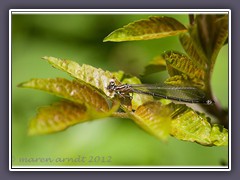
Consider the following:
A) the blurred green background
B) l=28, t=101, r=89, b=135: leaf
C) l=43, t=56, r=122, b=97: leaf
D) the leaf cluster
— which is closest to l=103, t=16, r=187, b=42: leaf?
the leaf cluster

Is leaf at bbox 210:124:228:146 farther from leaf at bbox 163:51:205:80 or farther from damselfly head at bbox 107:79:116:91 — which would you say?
damselfly head at bbox 107:79:116:91

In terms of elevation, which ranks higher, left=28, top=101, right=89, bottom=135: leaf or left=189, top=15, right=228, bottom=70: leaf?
left=189, top=15, right=228, bottom=70: leaf

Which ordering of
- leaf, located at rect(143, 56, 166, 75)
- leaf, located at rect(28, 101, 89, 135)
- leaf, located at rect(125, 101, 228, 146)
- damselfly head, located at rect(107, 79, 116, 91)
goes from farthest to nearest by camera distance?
leaf, located at rect(143, 56, 166, 75)
damselfly head, located at rect(107, 79, 116, 91)
leaf, located at rect(125, 101, 228, 146)
leaf, located at rect(28, 101, 89, 135)

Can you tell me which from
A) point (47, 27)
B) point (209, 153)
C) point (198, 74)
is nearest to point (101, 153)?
point (209, 153)

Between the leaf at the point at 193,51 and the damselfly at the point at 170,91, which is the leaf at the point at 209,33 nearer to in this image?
the leaf at the point at 193,51

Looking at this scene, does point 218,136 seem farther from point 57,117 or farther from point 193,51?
point 57,117

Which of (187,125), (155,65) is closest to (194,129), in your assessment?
(187,125)

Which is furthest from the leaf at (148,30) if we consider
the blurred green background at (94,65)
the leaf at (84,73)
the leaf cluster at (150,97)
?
the blurred green background at (94,65)
